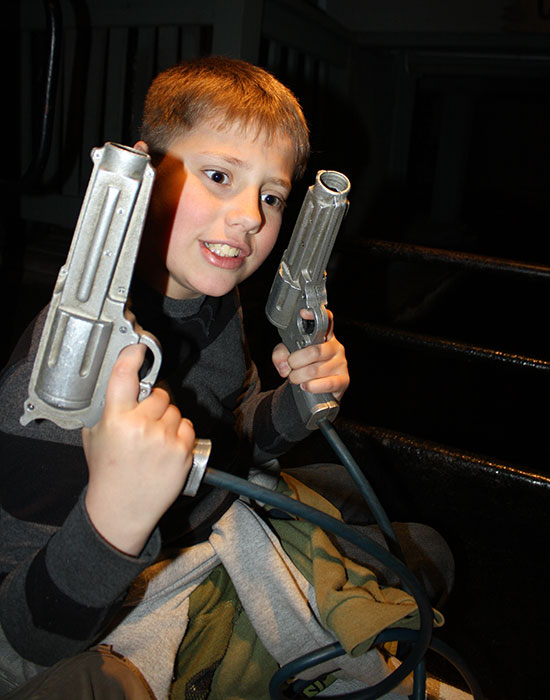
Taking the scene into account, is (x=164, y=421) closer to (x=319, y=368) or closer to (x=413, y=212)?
(x=319, y=368)

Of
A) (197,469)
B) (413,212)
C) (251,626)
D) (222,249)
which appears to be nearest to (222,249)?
(222,249)

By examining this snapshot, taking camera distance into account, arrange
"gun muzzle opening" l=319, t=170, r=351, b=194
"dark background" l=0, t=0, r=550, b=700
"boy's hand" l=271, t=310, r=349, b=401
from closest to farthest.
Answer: "gun muzzle opening" l=319, t=170, r=351, b=194 → "boy's hand" l=271, t=310, r=349, b=401 → "dark background" l=0, t=0, r=550, b=700

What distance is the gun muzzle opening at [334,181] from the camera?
0.80 metres

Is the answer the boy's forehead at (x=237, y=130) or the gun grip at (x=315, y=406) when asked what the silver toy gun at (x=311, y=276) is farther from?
the boy's forehead at (x=237, y=130)

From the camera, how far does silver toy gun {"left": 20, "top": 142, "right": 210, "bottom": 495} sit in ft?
1.85

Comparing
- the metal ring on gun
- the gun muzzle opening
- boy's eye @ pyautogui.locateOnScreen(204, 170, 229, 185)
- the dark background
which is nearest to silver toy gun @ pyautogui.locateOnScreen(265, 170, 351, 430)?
the gun muzzle opening

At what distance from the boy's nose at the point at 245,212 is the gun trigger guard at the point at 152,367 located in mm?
273

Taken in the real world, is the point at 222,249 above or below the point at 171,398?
above

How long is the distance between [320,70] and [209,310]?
65.4 inches

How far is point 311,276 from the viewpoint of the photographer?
0.87m

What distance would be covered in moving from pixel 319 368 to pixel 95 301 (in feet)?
1.36

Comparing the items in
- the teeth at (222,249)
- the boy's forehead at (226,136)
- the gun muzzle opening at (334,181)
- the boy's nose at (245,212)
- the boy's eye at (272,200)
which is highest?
the boy's forehead at (226,136)

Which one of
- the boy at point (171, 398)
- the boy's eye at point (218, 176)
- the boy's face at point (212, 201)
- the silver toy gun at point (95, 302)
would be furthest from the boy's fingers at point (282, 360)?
the silver toy gun at point (95, 302)

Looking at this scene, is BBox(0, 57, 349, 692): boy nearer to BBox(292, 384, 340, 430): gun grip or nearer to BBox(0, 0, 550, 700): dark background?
BBox(292, 384, 340, 430): gun grip
